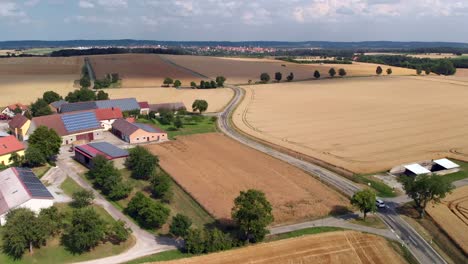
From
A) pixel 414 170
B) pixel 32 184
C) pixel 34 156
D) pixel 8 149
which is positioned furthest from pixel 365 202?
pixel 8 149

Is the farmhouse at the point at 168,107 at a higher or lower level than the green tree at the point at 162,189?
higher

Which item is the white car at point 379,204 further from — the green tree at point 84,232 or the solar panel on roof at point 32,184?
the solar panel on roof at point 32,184

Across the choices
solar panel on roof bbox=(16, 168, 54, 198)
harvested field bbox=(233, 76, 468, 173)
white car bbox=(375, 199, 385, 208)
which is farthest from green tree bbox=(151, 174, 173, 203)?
harvested field bbox=(233, 76, 468, 173)

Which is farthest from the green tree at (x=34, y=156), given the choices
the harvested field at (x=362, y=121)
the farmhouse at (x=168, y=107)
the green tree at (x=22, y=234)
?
the farmhouse at (x=168, y=107)

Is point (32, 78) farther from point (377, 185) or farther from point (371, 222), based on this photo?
point (371, 222)

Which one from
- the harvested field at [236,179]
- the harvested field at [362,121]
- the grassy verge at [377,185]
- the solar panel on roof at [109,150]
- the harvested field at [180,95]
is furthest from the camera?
the harvested field at [180,95]

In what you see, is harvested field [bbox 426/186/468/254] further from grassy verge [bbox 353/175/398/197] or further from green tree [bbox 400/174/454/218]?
grassy verge [bbox 353/175/398/197]
